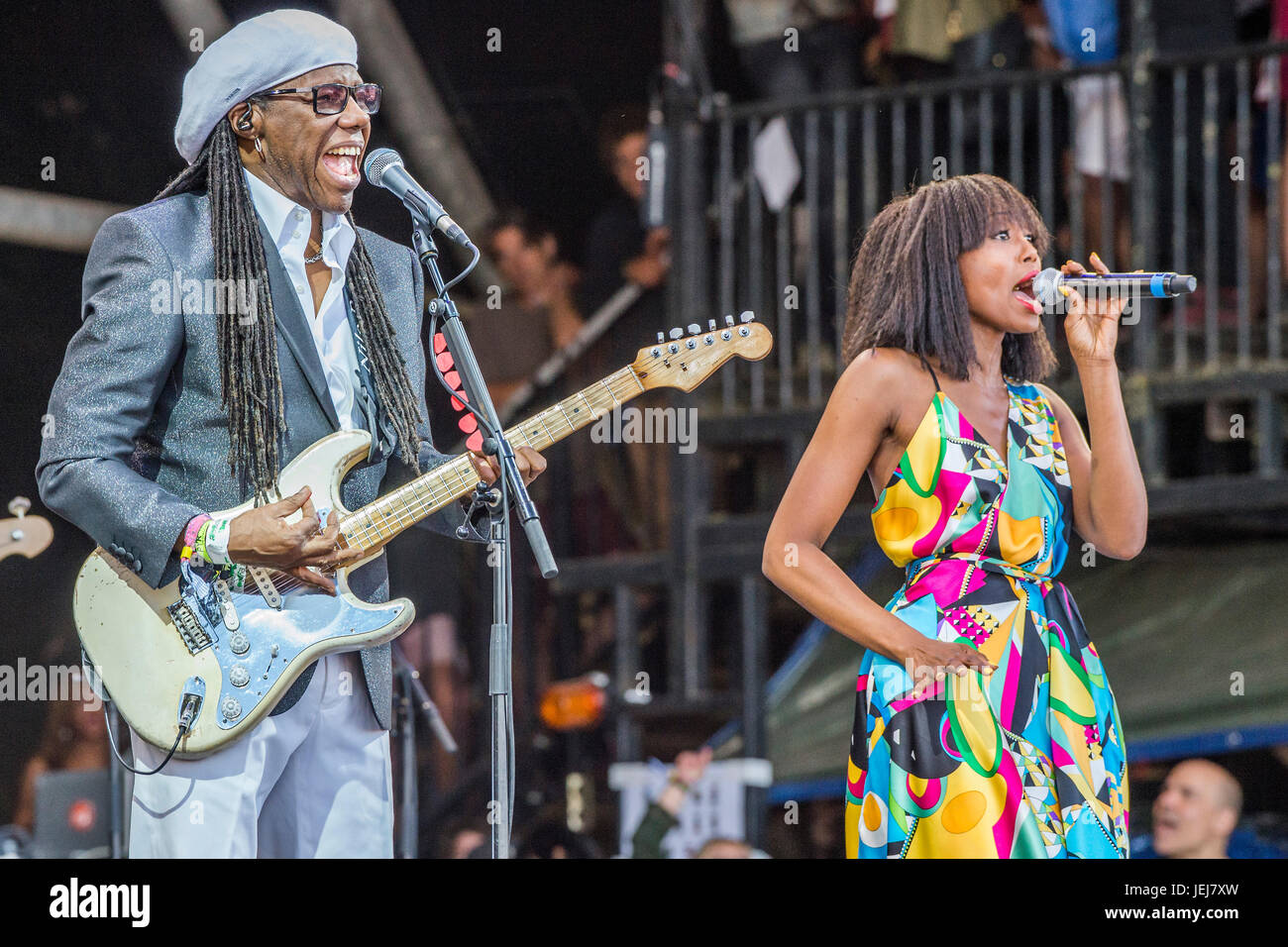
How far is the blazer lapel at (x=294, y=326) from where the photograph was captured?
2840mm

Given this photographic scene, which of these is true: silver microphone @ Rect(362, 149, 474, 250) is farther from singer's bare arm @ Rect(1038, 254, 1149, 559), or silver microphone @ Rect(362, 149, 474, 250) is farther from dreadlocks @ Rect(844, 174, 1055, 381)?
singer's bare arm @ Rect(1038, 254, 1149, 559)

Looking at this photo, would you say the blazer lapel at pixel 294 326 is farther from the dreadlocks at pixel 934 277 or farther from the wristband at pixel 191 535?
the dreadlocks at pixel 934 277

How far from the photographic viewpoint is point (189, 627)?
2.78 m

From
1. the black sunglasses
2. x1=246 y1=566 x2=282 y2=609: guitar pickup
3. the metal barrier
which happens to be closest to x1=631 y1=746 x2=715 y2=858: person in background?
the metal barrier

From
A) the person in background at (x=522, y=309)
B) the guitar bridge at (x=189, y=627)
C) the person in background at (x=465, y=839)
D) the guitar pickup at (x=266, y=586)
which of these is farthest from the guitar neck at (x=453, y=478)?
the person in background at (x=465, y=839)

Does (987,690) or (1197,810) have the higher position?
(987,690)

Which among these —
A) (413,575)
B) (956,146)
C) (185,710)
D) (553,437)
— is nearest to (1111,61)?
(956,146)

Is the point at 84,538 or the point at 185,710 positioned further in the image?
the point at 84,538

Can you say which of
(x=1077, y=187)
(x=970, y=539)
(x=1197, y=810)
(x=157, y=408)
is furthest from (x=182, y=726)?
(x=1077, y=187)

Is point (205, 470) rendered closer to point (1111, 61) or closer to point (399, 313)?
point (399, 313)

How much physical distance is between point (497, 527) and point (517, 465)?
126 mm

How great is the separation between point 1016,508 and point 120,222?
1.59 metres

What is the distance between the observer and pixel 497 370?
5176 millimetres

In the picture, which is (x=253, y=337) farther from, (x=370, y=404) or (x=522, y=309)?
(x=522, y=309)
